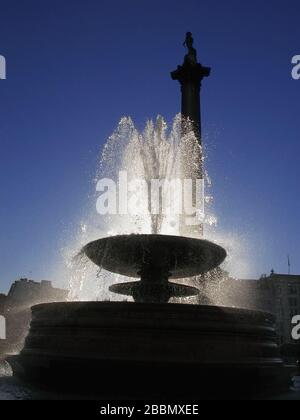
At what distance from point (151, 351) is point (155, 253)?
3.73m

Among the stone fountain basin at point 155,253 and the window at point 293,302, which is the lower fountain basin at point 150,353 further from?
the window at point 293,302

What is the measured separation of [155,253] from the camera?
10.9 metres

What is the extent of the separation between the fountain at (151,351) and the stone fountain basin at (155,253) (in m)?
2.34

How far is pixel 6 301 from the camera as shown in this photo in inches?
1927

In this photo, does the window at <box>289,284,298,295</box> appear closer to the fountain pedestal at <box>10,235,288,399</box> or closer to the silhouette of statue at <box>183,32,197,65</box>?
the silhouette of statue at <box>183,32,197,65</box>

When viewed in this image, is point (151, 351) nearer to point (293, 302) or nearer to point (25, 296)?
point (25, 296)

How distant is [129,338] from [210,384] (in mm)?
1445

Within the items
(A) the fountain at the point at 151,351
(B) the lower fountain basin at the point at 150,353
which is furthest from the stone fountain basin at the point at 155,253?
(B) the lower fountain basin at the point at 150,353

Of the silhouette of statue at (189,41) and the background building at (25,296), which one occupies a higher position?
the silhouette of statue at (189,41)

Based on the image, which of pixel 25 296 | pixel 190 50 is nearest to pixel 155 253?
Answer: pixel 190 50

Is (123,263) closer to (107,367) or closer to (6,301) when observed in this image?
(107,367)

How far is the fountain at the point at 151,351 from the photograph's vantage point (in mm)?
6906

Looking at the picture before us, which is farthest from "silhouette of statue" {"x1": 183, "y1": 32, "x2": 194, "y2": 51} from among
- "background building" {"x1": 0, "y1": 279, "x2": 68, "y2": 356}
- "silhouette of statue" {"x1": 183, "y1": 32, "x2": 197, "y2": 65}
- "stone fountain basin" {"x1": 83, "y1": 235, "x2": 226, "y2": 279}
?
"background building" {"x1": 0, "y1": 279, "x2": 68, "y2": 356}
